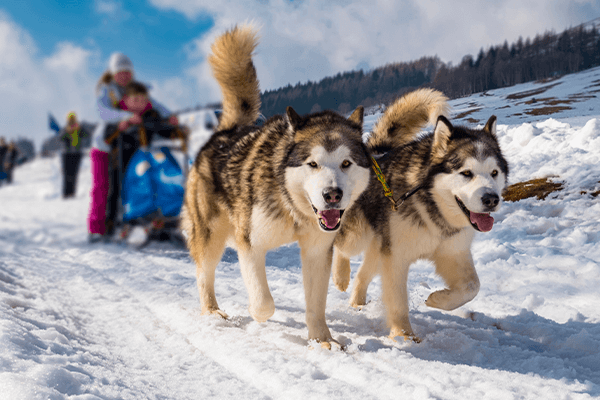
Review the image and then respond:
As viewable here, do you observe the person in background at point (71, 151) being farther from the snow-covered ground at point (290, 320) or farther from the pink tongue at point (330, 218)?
the pink tongue at point (330, 218)

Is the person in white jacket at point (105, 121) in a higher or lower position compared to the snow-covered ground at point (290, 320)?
higher

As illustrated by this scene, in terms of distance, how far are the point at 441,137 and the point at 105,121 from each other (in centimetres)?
284

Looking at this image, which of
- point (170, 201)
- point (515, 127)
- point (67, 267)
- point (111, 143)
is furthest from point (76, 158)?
point (515, 127)

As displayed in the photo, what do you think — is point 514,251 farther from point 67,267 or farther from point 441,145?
point 67,267

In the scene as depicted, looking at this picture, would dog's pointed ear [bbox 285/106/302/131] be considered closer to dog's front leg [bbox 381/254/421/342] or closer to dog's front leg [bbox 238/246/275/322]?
dog's front leg [bbox 238/246/275/322]

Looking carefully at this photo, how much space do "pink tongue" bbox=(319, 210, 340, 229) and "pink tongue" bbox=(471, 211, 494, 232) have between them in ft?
2.94

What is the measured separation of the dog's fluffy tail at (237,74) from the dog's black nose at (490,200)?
209 centimetres

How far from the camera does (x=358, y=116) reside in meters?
2.70

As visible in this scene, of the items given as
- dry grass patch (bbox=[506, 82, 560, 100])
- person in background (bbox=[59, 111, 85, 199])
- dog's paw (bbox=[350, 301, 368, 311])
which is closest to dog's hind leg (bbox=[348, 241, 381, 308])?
dog's paw (bbox=[350, 301, 368, 311])

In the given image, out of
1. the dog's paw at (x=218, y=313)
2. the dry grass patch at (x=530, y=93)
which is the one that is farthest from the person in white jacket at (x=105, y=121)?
the dry grass patch at (x=530, y=93)

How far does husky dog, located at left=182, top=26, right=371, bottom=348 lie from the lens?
2309 mm

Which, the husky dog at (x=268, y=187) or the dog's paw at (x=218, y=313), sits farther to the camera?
the dog's paw at (x=218, y=313)

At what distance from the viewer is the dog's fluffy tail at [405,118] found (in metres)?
3.30

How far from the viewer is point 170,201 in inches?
163
